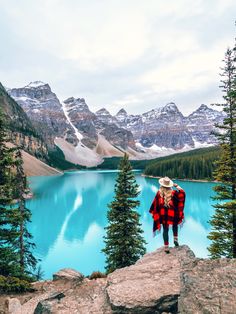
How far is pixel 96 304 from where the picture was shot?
8.61 m

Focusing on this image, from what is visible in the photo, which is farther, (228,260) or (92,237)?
(92,237)

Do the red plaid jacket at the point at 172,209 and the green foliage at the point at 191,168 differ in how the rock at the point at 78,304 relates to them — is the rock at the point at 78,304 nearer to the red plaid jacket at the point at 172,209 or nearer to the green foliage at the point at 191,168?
the red plaid jacket at the point at 172,209

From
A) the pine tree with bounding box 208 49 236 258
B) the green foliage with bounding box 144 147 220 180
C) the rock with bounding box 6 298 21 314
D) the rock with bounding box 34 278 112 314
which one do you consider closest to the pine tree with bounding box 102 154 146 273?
the pine tree with bounding box 208 49 236 258

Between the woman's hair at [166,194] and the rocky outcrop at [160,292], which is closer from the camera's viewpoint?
the rocky outcrop at [160,292]

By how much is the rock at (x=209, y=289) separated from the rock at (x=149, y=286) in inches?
30.1

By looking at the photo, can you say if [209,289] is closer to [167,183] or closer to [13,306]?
[167,183]

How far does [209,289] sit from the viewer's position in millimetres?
6820

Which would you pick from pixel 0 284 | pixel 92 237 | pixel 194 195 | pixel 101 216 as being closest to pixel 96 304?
pixel 0 284

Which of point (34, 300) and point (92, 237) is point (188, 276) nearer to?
point (34, 300)

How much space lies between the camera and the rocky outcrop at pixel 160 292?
6.63 metres

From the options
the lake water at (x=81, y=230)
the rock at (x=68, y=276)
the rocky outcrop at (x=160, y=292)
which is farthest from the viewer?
the lake water at (x=81, y=230)

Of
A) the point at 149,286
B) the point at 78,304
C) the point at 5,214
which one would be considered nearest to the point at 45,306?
the point at 78,304

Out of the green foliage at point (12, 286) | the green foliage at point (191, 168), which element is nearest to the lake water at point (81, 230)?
the green foliage at point (12, 286)

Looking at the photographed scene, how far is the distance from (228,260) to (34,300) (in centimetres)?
727
